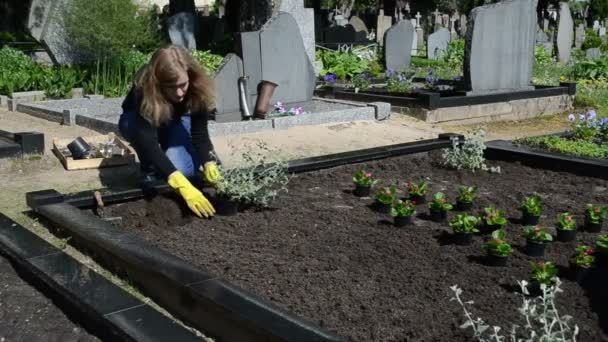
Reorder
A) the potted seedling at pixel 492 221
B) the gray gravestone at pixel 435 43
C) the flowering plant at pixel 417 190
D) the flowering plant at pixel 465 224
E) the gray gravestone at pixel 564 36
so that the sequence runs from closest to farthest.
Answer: the flowering plant at pixel 465 224, the potted seedling at pixel 492 221, the flowering plant at pixel 417 190, the gray gravestone at pixel 564 36, the gray gravestone at pixel 435 43

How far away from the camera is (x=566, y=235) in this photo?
12.1ft

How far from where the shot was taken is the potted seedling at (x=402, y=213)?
3939 mm

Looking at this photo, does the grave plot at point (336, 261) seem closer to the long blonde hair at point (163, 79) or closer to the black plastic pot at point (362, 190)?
the black plastic pot at point (362, 190)

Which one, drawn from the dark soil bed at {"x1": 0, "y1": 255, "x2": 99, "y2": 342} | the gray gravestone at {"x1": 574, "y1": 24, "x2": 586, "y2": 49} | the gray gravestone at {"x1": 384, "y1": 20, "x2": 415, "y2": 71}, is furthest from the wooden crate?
the gray gravestone at {"x1": 574, "y1": 24, "x2": 586, "y2": 49}

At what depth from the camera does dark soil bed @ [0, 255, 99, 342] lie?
111 inches

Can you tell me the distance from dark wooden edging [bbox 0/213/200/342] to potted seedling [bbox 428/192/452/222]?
1999 millimetres

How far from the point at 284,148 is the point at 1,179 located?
2.61 meters

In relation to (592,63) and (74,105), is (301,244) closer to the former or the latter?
(74,105)

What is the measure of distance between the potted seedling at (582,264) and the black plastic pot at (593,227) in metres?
0.75

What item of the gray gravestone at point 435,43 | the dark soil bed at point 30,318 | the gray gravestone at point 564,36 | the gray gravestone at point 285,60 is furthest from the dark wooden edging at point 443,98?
the gray gravestone at point 435,43

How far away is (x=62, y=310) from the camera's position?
304 centimetres

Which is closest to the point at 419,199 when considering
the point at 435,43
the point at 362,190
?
the point at 362,190

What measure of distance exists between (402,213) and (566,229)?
0.89 meters

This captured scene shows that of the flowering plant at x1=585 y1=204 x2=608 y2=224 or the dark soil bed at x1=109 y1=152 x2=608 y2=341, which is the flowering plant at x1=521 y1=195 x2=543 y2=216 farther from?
the flowering plant at x1=585 y1=204 x2=608 y2=224
